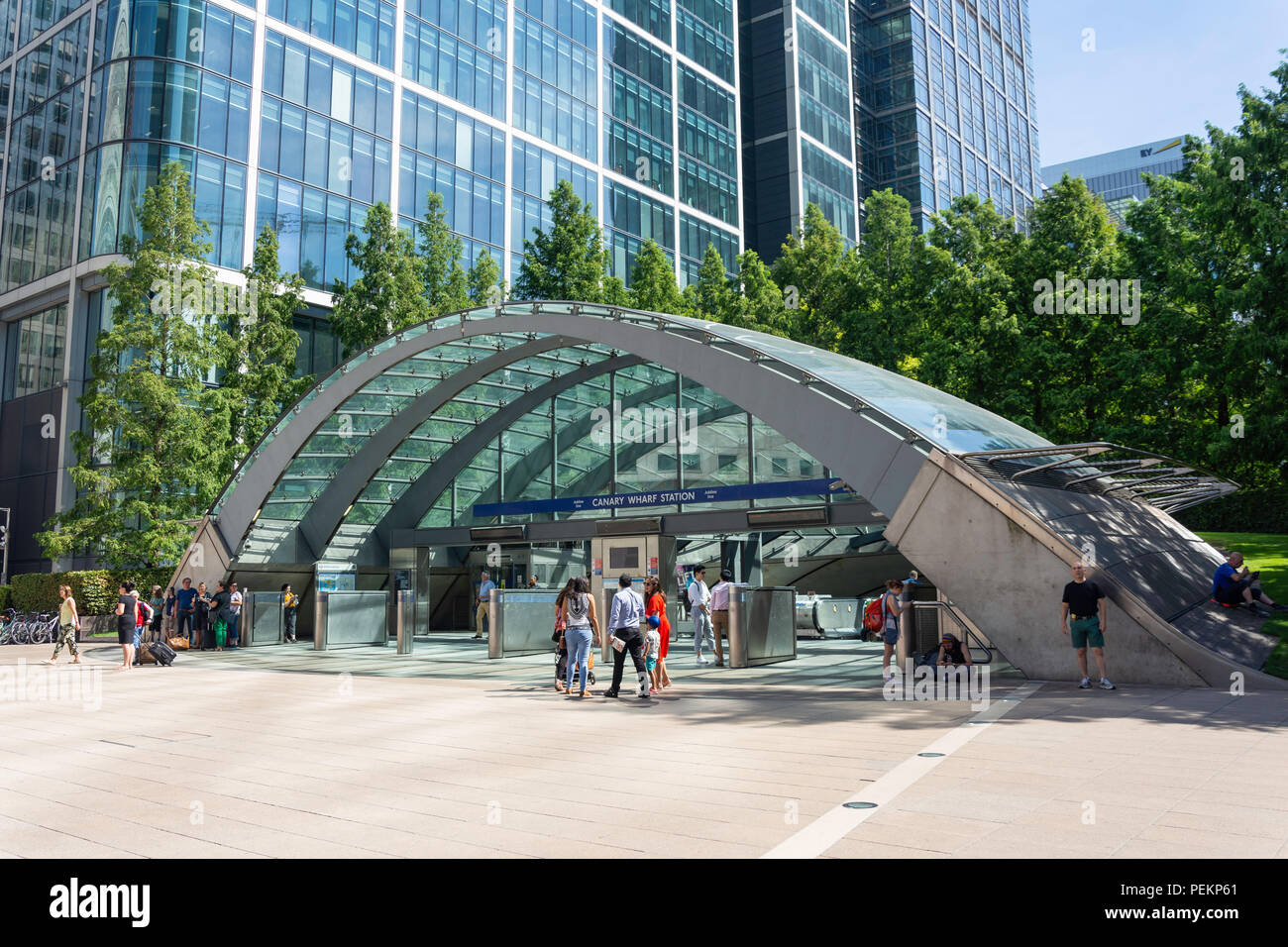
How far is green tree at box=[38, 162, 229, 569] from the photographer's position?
28.5m

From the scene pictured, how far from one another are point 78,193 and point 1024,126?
9025 centimetres

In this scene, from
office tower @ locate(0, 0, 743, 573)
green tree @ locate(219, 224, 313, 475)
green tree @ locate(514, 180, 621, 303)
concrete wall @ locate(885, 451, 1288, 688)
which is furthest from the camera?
office tower @ locate(0, 0, 743, 573)

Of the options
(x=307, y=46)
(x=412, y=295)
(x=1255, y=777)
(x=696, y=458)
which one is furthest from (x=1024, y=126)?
(x=1255, y=777)

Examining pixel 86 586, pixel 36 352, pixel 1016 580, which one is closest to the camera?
pixel 1016 580

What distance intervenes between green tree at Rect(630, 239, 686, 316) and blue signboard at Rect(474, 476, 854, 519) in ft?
35.0

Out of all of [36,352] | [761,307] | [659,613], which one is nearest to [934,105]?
[761,307]

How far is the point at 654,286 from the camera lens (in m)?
34.7

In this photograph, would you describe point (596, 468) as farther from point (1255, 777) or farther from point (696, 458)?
point (1255, 777)

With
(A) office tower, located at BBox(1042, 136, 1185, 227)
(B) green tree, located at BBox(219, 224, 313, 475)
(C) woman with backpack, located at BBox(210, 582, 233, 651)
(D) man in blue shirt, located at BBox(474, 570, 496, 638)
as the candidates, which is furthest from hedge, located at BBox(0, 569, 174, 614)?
(A) office tower, located at BBox(1042, 136, 1185, 227)

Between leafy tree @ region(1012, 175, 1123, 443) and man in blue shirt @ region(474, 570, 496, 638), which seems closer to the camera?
man in blue shirt @ region(474, 570, 496, 638)

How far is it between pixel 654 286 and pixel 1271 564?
67.4 ft

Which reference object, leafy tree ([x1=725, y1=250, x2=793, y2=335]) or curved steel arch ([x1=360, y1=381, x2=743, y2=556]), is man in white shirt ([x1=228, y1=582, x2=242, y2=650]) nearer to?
curved steel arch ([x1=360, y1=381, x2=743, y2=556])

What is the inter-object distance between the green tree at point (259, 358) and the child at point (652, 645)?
68.8 feet

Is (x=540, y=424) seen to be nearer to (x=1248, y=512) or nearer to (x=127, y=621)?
(x=127, y=621)
